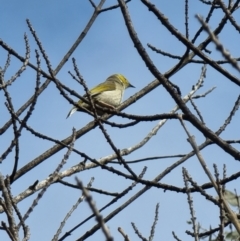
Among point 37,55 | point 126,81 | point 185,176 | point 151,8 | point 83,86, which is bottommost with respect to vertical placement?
point 185,176

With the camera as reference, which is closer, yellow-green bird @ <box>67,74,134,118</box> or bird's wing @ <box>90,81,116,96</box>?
yellow-green bird @ <box>67,74,134,118</box>

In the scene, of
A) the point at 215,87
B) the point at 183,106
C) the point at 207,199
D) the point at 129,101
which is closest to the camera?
the point at 183,106

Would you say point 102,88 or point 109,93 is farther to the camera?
point 102,88

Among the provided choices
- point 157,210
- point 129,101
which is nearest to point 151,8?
point 157,210

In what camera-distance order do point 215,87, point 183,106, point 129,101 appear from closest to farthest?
point 183,106 → point 129,101 → point 215,87

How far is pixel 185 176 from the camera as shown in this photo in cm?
304

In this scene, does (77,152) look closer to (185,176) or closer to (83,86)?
(83,86)

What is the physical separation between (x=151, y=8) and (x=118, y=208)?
1.33 meters

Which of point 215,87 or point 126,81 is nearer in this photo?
point 215,87

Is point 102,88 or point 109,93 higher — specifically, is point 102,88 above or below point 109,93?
above

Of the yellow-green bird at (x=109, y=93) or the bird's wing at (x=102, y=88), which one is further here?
the bird's wing at (x=102, y=88)

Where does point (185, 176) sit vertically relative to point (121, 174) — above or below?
below

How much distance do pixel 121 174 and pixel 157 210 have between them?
2.85ft

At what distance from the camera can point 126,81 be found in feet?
44.4
